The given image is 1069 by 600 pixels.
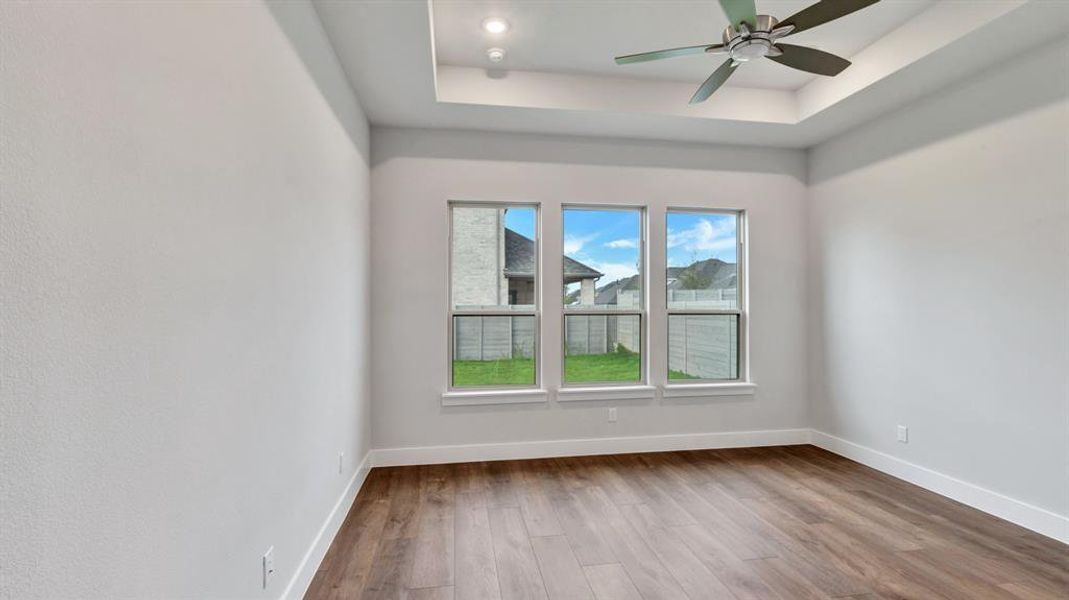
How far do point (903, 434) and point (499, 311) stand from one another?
10.6 ft

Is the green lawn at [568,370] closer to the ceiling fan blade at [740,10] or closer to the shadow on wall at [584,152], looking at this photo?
the shadow on wall at [584,152]

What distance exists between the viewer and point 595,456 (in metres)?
4.01

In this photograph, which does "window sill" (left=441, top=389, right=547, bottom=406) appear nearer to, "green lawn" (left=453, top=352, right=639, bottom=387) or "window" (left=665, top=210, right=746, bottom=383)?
"green lawn" (left=453, top=352, right=639, bottom=387)

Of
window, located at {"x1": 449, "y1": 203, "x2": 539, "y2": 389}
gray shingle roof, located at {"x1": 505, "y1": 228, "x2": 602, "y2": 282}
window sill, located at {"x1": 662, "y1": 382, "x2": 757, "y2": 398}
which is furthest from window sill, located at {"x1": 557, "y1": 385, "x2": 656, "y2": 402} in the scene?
gray shingle roof, located at {"x1": 505, "y1": 228, "x2": 602, "y2": 282}

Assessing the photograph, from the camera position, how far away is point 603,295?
4.25 metres

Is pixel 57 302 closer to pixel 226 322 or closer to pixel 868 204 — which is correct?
pixel 226 322

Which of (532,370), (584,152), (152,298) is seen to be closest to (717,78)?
(584,152)

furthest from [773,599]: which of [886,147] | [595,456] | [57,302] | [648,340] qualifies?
[886,147]

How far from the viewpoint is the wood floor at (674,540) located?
2170 millimetres

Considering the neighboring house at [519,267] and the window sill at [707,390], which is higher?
the neighboring house at [519,267]

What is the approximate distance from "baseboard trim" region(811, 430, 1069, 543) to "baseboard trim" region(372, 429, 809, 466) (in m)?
0.51

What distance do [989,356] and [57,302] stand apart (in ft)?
13.9

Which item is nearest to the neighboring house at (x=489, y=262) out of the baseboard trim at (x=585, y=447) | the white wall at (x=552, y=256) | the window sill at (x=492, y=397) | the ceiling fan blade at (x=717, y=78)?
the white wall at (x=552, y=256)

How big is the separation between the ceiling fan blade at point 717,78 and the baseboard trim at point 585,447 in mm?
2767
